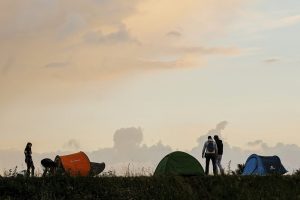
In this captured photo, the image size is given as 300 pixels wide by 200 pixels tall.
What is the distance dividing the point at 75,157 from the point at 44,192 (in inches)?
381

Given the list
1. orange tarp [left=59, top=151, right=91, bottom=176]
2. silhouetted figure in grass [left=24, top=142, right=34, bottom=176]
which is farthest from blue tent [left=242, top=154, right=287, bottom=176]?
silhouetted figure in grass [left=24, top=142, right=34, bottom=176]

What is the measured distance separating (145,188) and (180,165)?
684 cm

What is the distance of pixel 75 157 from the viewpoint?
1684 inches

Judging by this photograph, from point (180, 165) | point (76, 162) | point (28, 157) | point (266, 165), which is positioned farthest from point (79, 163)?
point (266, 165)

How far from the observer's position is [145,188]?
34.3 m

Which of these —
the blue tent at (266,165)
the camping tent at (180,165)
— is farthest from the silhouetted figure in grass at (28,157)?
the blue tent at (266,165)

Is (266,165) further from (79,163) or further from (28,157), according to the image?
(28,157)

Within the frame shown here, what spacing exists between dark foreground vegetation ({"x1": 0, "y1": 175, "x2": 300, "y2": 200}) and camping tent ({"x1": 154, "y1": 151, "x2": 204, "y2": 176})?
4.54m

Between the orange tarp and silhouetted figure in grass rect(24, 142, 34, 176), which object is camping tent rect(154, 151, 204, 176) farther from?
silhouetted figure in grass rect(24, 142, 34, 176)

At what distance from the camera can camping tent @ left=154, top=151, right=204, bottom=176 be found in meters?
40.4

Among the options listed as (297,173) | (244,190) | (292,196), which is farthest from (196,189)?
(297,173)

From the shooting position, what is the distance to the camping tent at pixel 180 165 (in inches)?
1592

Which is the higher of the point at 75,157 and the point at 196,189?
the point at 75,157

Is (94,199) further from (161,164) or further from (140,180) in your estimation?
(161,164)
